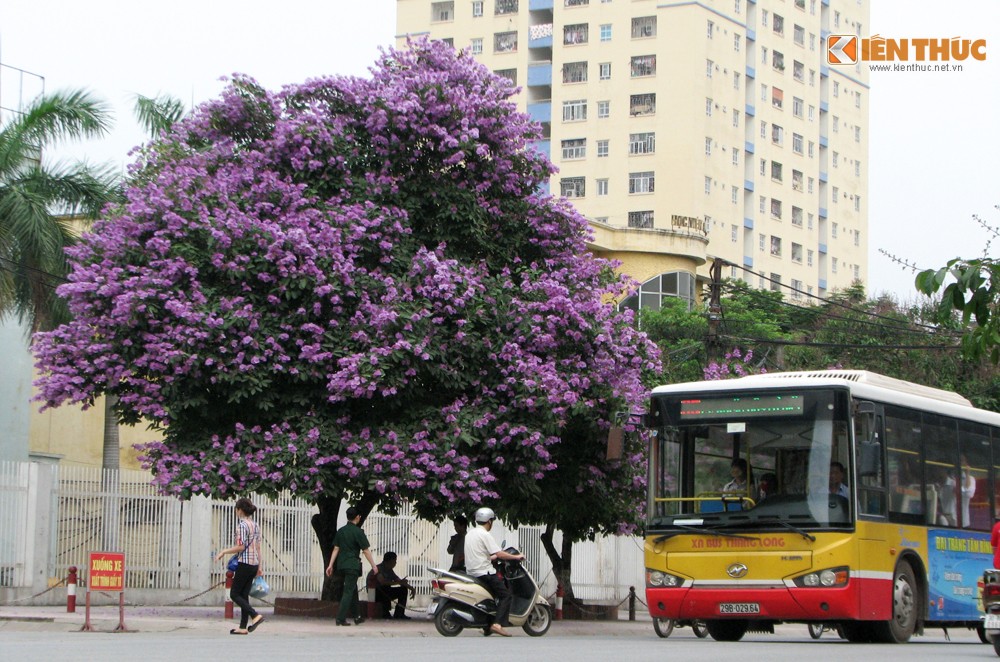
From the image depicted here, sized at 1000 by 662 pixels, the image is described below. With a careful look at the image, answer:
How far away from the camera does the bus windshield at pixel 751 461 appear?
17.2m

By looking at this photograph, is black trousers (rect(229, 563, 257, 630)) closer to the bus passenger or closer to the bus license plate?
the bus license plate

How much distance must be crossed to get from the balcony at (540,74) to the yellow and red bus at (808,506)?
66.9m

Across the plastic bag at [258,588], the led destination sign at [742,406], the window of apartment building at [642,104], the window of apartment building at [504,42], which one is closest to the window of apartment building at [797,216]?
the window of apartment building at [642,104]

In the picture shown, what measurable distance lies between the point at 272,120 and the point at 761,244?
2684 inches

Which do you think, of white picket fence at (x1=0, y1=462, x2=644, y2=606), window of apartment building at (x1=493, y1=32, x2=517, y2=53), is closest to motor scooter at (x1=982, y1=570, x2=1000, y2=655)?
white picket fence at (x1=0, y1=462, x2=644, y2=606)

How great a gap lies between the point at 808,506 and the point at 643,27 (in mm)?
67588

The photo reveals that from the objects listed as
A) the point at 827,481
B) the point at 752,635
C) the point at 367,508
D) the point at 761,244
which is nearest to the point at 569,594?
the point at 752,635

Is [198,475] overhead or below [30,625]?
overhead

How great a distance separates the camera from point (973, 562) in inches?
771

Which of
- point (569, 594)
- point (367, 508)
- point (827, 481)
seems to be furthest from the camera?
Answer: point (569, 594)

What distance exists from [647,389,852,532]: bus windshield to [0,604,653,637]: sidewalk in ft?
→ 12.4

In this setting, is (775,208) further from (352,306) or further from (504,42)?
(352,306)

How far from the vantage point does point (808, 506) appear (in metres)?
17.2

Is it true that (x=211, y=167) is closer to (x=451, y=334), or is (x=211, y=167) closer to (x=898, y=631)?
(x=451, y=334)
